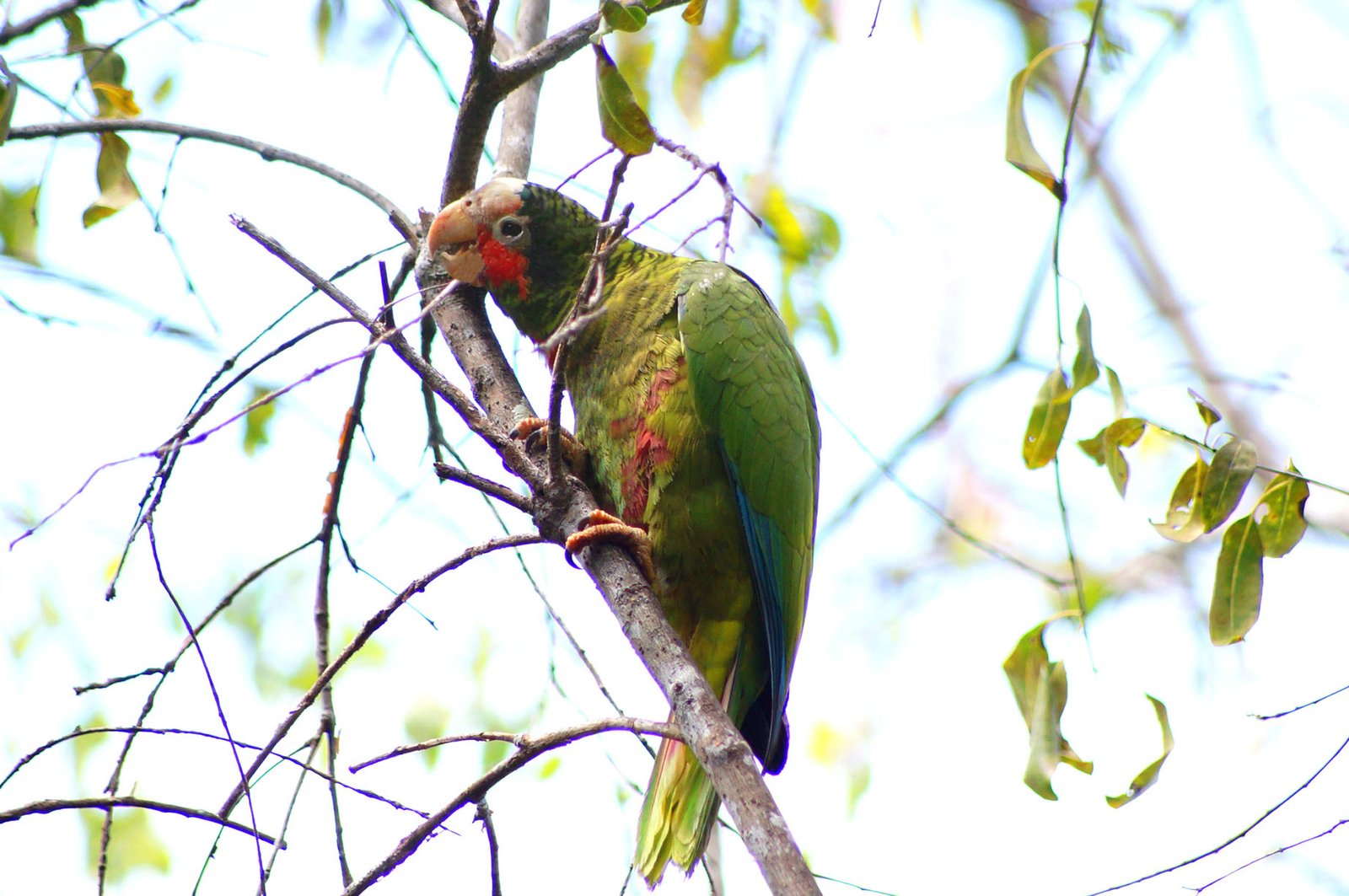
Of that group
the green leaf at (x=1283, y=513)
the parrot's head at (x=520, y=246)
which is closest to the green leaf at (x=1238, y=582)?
the green leaf at (x=1283, y=513)

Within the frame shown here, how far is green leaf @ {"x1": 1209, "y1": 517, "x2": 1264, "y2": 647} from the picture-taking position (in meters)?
2.03

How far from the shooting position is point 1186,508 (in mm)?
2242

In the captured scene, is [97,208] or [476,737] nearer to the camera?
[476,737]

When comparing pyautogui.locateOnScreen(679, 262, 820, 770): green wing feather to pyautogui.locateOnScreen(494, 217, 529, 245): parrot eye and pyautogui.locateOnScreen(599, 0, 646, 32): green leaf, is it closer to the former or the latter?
pyautogui.locateOnScreen(494, 217, 529, 245): parrot eye

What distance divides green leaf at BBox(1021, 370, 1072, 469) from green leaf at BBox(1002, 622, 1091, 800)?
380mm

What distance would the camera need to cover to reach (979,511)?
9406mm

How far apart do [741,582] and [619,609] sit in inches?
27.5

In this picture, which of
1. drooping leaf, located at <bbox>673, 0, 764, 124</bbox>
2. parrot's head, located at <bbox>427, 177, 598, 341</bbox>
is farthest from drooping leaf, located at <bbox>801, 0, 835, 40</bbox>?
parrot's head, located at <bbox>427, 177, 598, 341</bbox>

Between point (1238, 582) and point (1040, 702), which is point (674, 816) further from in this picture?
point (1238, 582)

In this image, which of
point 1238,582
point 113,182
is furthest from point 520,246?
point 1238,582

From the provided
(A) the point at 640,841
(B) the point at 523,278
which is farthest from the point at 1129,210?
(A) the point at 640,841

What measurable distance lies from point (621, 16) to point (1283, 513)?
1.53 metres

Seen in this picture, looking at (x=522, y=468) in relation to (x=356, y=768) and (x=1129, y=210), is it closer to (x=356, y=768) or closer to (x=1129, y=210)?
(x=356, y=768)

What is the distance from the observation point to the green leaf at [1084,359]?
209 cm
